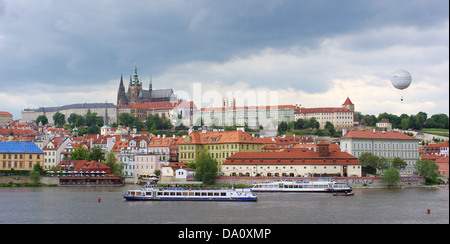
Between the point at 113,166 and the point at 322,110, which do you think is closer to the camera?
the point at 113,166

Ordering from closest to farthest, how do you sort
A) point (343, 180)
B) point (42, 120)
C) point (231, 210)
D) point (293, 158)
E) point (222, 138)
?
point (231, 210) → point (343, 180) → point (293, 158) → point (222, 138) → point (42, 120)

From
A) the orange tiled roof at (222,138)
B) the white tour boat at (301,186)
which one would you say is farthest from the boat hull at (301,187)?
the orange tiled roof at (222,138)

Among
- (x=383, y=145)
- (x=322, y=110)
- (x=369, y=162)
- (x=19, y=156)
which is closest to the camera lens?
(x=369, y=162)

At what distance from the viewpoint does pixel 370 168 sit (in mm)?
76250

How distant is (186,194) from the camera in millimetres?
53844

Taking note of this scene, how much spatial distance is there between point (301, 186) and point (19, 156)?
39.1 meters

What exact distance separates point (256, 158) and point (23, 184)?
2801 centimetres

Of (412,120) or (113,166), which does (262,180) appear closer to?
(113,166)

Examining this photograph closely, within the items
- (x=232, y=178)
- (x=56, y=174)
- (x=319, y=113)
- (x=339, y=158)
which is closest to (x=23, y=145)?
(x=56, y=174)

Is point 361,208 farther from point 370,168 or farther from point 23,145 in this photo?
point 23,145

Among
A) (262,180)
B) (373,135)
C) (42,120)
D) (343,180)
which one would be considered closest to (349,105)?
(373,135)

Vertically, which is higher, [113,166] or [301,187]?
[113,166]

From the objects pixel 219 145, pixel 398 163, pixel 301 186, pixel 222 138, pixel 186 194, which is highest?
pixel 222 138
